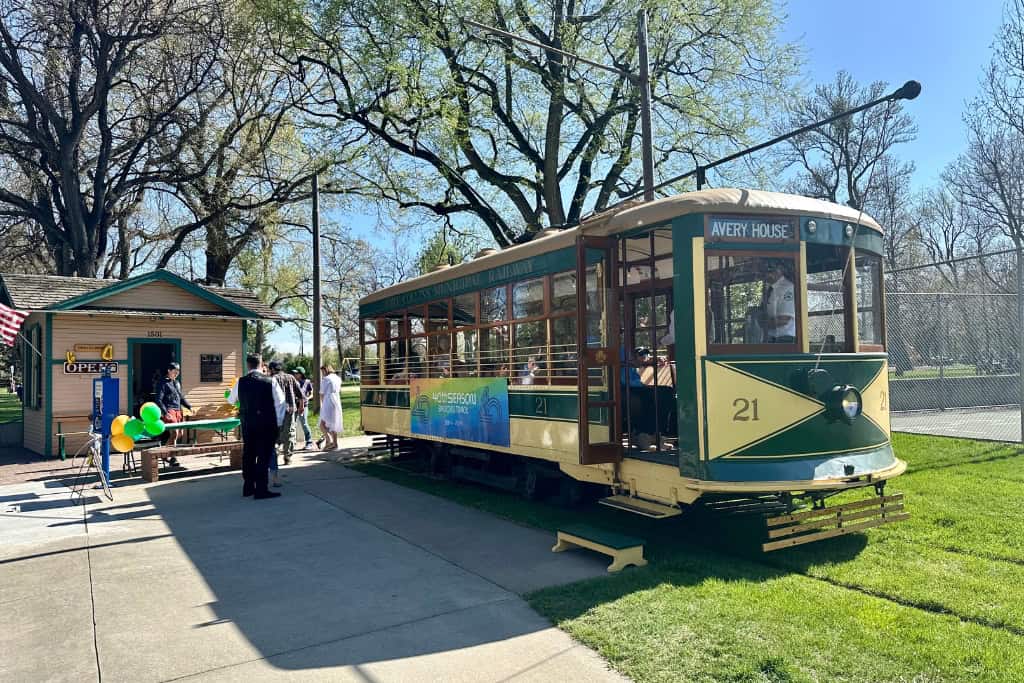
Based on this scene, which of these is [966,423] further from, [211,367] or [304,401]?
[211,367]

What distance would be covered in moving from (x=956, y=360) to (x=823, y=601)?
418 inches

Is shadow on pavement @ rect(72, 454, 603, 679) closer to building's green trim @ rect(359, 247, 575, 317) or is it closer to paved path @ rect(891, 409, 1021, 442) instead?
building's green trim @ rect(359, 247, 575, 317)

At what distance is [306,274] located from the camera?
1403 inches

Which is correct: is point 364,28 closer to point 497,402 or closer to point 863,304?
point 497,402

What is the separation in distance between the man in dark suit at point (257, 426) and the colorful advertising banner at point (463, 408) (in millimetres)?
2176

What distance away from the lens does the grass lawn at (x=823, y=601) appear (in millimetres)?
4180

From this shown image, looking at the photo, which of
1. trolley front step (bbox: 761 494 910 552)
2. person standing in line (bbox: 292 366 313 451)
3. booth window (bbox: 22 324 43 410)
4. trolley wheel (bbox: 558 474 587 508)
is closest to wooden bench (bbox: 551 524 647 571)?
trolley front step (bbox: 761 494 910 552)

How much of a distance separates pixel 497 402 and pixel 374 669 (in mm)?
4866

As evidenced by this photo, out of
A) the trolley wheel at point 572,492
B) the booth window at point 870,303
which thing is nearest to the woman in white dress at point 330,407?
the trolley wheel at point 572,492

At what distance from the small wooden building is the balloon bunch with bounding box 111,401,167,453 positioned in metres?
3.17

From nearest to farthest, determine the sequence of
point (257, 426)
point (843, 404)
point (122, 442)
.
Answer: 1. point (843, 404)
2. point (257, 426)
3. point (122, 442)

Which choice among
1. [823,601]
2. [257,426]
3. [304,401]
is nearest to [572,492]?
[823,601]

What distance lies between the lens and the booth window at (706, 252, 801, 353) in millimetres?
6340

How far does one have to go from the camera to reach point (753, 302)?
21.1 ft
